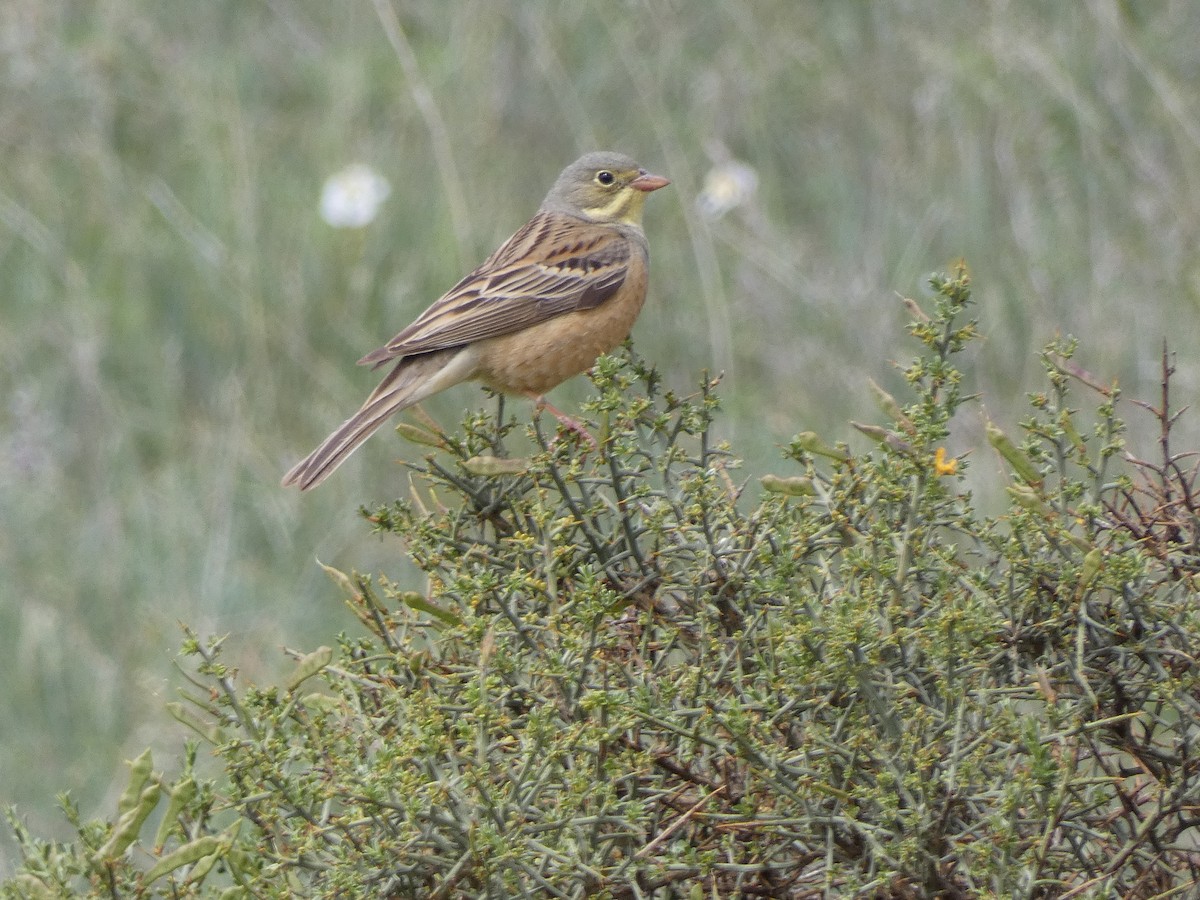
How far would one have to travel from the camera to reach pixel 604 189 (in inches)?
248

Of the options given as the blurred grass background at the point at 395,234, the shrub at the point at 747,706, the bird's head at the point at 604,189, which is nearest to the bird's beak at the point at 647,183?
the bird's head at the point at 604,189

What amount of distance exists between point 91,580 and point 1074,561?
556 centimetres

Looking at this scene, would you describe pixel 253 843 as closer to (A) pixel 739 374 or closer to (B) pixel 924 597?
(B) pixel 924 597

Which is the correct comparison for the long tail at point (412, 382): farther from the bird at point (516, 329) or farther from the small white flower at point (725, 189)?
the small white flower at point (725, 189)

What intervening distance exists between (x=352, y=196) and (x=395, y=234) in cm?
27

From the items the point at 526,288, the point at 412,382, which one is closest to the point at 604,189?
the point at 526,288

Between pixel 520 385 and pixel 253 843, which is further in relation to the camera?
pixel 520 385

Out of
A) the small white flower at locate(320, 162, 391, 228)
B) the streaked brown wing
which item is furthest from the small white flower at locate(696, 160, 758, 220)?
the streaked brown wing

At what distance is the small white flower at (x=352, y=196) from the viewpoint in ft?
27.6

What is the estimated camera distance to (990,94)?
784 cm

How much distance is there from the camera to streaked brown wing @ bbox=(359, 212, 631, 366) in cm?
517

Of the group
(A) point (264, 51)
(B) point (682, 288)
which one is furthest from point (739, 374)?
(A) point (264, 51)

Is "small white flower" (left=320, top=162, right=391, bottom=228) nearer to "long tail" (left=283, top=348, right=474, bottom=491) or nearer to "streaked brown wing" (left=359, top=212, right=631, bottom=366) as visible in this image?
"streaked brown wing" (left=359, top=212, right=631, bottom=366)

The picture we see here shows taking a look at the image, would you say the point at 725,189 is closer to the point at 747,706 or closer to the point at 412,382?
the point at 412,382
